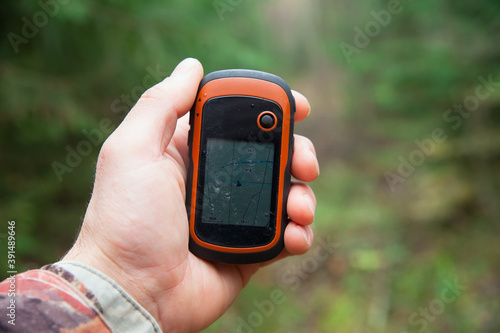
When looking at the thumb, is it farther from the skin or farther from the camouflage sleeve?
the camouflage sleeve

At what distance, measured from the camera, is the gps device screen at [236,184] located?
6.06 ft

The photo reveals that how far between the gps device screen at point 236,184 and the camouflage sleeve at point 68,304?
0.54 m

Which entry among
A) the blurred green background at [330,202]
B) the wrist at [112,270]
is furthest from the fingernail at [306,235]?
the blurred green background at [330,202]

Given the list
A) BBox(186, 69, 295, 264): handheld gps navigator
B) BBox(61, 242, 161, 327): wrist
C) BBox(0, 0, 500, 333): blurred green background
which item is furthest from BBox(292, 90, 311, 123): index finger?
BBox(0, 0, 500, 333): blurred green background

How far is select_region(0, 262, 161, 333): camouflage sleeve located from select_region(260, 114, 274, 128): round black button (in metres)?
0.93

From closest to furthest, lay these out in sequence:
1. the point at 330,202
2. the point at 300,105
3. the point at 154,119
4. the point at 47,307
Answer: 1. the point at 47,307
2. the point at 154,119
3. the point at 300,105
4. the point at 330,202

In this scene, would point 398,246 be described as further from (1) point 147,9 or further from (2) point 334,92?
(2) point 334,92

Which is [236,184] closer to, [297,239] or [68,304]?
[297,239]

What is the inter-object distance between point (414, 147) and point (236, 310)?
377cm

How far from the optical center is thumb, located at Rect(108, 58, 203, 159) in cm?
168

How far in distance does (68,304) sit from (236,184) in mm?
Answer: 842

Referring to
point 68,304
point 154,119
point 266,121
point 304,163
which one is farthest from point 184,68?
point 68,304

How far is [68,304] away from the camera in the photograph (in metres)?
1.31

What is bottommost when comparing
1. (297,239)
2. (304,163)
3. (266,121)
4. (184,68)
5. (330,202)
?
(330,202)
